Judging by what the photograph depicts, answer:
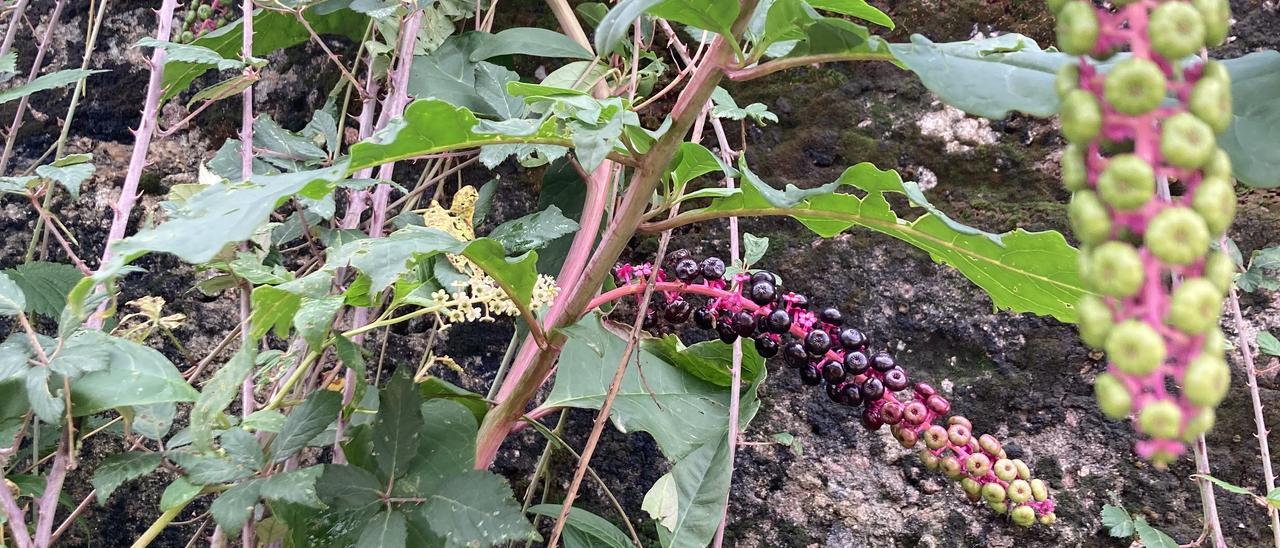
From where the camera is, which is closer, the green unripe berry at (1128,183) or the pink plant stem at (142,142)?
the green unripe berry at (1128,183)

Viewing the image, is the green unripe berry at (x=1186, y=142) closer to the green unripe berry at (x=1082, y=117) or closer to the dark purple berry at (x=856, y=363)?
the green unripe berry at (x=1082, y=117)

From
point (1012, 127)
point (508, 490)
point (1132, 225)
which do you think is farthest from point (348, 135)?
point (1132, 225)

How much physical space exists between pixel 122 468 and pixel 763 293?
0.73 m

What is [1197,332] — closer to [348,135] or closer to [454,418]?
[454,418]

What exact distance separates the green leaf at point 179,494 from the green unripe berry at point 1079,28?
85 cm

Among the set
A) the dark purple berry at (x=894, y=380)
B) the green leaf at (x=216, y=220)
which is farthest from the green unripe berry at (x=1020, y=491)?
the green leaf at (x=216, y=220)

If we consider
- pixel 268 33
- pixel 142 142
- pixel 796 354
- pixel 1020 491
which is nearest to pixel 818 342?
pixel 796 354

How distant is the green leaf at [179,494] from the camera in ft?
2.61

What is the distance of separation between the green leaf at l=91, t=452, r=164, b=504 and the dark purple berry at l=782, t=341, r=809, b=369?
2.29 ft

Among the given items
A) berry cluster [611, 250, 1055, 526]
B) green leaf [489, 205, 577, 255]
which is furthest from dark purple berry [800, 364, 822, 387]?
green leaf [489, 205, 577, 255]

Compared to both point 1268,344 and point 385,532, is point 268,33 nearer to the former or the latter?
point 385,532

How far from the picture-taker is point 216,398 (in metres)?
0.74

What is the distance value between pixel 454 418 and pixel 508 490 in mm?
111

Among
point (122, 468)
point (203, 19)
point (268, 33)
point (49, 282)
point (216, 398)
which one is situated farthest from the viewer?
point (203, 19)
